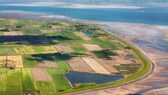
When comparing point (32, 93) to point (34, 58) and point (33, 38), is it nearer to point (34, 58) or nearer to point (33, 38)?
point (34, 58)

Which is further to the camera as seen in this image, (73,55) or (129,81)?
(73,55)

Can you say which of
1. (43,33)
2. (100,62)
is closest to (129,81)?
(100,62)

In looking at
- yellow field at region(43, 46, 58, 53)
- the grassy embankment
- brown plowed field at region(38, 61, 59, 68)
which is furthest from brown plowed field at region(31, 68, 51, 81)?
yellow field at region(43, 46, 58, 53)

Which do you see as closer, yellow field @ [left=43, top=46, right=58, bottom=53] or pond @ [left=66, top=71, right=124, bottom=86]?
pond @ [left=66, top=71, right=124, bottom=86]

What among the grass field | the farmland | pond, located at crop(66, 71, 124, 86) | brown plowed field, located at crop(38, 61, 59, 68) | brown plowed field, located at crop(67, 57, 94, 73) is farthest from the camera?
brown plowed field, located at crop(38, 61, 59, 68)

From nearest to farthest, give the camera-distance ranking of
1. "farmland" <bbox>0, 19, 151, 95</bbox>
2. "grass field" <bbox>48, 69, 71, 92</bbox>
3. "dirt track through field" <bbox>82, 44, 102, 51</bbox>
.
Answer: "grass field" <bbox>48, 69, 71, 92</bbox> → "farmland" <bbox>0, 19, 151, 95</bbox> → "dirt track through field" <bbox>82, 44, 102, 51</bbox>

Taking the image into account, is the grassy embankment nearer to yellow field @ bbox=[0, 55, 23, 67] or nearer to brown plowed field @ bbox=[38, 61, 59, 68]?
brown plowed field @ bbox=[38, 61, 59, 68]
